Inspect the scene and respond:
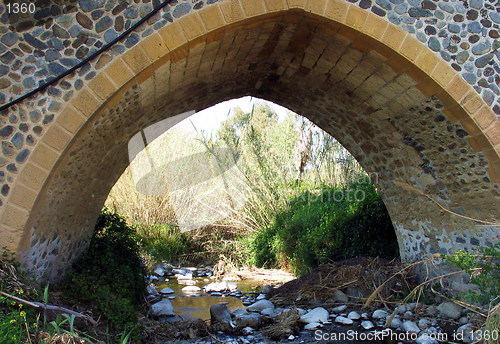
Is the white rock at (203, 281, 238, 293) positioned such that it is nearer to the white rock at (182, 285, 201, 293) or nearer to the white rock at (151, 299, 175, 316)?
the white rock at (182, 285, 201, 293)

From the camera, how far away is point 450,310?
533 centimetres

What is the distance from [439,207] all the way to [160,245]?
22.8 feet

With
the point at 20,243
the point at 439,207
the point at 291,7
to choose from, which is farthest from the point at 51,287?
the point at 439,207

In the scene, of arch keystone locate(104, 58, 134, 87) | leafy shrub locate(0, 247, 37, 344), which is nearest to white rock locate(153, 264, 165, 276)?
leafy shrub locate(0, 247, 37, 344)

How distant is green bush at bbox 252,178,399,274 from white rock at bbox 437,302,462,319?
1.70 meters

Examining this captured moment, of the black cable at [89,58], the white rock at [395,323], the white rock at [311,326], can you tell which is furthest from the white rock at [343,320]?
the black cable at [89,58]

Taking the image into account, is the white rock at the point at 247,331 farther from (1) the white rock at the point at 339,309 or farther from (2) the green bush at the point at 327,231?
(2) the green bush at the point at 327,231

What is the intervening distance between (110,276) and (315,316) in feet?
7.91

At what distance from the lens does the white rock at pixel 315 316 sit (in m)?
5.66

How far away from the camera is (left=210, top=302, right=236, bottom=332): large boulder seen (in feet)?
18.0

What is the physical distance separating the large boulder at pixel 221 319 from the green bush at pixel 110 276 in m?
0.94

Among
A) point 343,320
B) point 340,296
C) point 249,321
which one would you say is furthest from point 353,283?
point 249,321

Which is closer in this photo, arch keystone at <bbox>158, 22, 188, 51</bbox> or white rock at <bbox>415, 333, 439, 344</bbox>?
arch keystone at <bbox>158, 22, 188, 51</bbox>

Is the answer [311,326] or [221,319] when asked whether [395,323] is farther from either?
[221,319]
